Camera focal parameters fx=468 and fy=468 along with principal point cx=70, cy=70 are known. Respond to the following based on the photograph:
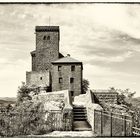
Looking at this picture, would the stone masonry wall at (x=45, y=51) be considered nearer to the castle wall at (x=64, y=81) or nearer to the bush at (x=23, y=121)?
the castle wall at (x=64, y=81)

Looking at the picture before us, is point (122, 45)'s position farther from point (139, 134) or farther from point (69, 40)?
point (139, 134)

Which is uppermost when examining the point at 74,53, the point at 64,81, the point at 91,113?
the point at 74,53

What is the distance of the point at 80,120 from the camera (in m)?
10.6

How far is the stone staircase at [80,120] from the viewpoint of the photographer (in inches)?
382

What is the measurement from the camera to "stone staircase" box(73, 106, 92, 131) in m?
9.70

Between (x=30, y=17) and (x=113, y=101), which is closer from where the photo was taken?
(x=30, y=17)

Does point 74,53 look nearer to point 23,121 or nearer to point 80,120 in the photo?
point 23,121

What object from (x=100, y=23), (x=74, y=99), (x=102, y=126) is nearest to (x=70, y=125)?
(x=102, y=126)

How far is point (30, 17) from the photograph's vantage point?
9227 millimetres

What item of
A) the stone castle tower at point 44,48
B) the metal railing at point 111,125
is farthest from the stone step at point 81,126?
the stone castle tower at point 44,48

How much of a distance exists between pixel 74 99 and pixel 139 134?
4.44m

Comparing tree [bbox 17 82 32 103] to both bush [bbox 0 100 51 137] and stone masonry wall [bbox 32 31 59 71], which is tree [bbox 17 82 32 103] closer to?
bush [bbox 0 100 51 137]

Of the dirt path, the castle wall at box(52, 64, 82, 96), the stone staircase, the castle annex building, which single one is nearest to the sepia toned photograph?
the dirt path

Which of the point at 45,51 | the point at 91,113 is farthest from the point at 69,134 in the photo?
the point at 45,51
